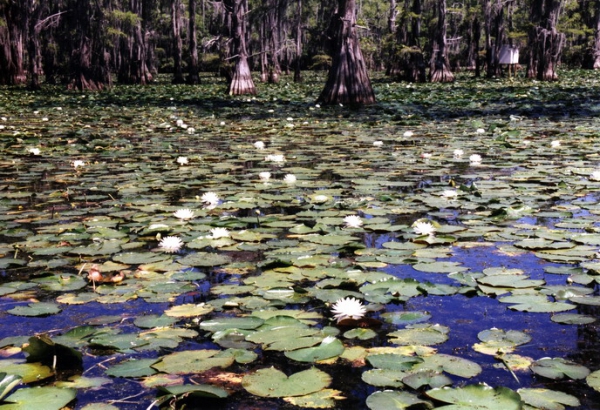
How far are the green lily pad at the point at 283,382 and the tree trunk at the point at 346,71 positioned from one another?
1043 centimetres

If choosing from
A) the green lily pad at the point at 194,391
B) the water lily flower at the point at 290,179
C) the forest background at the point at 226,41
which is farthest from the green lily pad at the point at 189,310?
the forest background at the point at 226,41

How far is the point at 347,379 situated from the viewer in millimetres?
1431

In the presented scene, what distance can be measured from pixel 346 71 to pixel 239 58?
526cm

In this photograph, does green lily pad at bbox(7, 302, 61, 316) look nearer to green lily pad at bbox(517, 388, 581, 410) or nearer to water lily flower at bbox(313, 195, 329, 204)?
green lily pad at bbox(517, 388, 581, 410)

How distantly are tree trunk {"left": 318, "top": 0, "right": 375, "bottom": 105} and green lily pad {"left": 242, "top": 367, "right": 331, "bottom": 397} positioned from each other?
10433mm

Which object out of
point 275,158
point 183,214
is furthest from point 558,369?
point 275,158

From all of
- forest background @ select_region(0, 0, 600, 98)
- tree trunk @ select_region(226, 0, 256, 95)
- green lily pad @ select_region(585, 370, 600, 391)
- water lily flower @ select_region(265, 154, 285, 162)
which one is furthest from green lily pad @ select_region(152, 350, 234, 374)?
tree trunk @ select_region(226, 0, 256, 95)

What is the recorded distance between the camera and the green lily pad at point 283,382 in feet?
4.39

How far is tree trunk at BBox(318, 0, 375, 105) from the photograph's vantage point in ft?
37.7

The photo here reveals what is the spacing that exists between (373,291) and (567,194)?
1926 mm

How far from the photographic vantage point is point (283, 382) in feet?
4.53

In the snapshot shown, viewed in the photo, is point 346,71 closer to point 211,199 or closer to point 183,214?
point 211,199

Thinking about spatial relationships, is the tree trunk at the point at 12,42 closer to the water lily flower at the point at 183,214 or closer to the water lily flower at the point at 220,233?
the water lily flower at the point at 183,214

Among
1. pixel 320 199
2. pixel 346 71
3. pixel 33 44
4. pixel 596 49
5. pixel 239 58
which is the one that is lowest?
pixel 320 199
